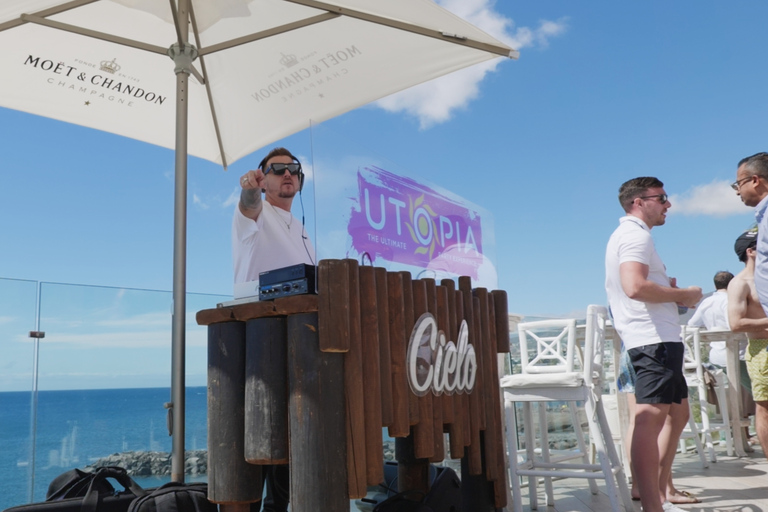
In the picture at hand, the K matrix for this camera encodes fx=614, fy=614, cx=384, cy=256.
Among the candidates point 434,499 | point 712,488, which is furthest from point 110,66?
point 712,488

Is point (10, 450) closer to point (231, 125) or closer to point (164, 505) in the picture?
point (164, 505)

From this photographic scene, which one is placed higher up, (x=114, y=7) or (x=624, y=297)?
(x=114, y=7)

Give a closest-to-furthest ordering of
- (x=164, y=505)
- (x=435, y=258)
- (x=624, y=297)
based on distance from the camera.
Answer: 1. (x=164, y=505)
2. (x=435, y=258)
3. (x=624, y=297)

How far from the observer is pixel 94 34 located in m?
2.88

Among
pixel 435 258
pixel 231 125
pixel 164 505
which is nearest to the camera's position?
pixel 164 505

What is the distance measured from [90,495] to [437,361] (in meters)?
1.30

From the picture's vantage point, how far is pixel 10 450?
9.14ft

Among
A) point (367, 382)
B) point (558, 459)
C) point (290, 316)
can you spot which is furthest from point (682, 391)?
point (290, 316)

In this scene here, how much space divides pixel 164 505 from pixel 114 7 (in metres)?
2.37

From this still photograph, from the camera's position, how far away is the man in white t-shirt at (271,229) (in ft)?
8.20

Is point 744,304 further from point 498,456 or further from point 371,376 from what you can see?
point 371,376


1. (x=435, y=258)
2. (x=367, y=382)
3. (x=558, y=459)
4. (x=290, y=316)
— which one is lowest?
(x=558, y=459)

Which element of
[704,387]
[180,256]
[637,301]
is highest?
[180,256]

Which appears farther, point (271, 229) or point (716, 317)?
point (716, 317)
